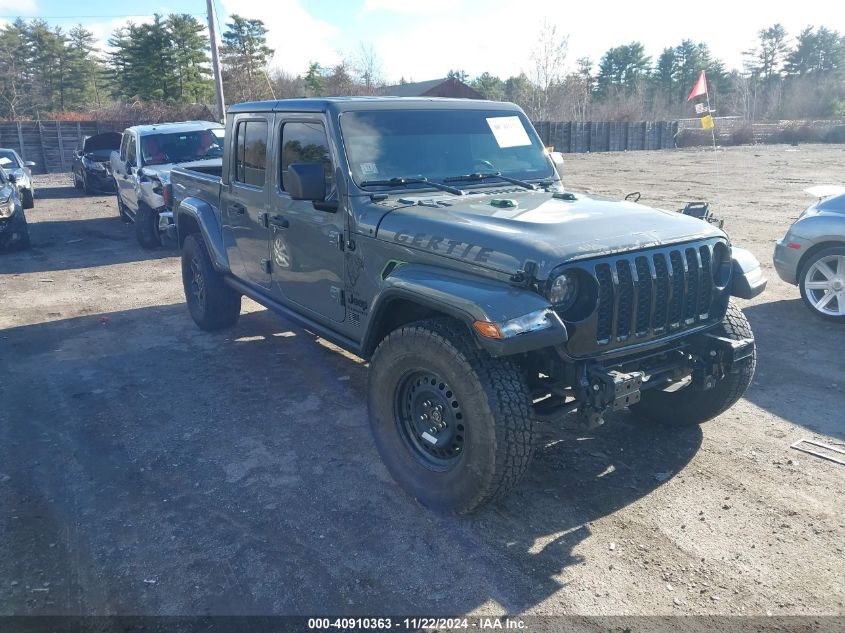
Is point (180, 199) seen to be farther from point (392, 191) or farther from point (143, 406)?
point (392, 191)

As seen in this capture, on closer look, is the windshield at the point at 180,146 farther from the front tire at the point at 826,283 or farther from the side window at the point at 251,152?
the front tire at the point at 826,283

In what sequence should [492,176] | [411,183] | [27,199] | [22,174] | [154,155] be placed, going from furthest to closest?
[27,199] < [22,174] < [154,155] < [492,176] < [411,183]

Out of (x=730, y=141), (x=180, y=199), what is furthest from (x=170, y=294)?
(x=730, y=141)

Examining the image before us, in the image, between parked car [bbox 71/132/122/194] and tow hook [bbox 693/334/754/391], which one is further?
parked car [bbox 71/132/122/194]

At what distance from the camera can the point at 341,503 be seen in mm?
3771

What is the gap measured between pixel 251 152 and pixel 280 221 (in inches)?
33.1

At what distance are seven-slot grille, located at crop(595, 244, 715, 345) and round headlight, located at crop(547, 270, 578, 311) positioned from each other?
121mm

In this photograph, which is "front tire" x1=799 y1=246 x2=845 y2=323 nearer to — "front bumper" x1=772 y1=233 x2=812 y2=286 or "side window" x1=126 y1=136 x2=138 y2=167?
"front bumper" x1=772 y1=233 x2=812 y2=286

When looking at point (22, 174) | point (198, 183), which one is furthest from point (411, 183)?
point (22, 174)

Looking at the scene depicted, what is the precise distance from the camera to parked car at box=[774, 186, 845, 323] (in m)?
6.66

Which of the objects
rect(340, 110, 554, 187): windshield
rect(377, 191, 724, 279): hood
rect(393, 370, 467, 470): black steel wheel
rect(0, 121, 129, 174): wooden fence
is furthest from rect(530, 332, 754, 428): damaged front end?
rect(0, 121, 129, 174): wooden fence

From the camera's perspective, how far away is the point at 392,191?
167 inches

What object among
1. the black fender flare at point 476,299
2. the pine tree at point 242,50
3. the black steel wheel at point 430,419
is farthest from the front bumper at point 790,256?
the pine tree at point 242,50

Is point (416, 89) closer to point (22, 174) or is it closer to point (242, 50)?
point (242, 50)
